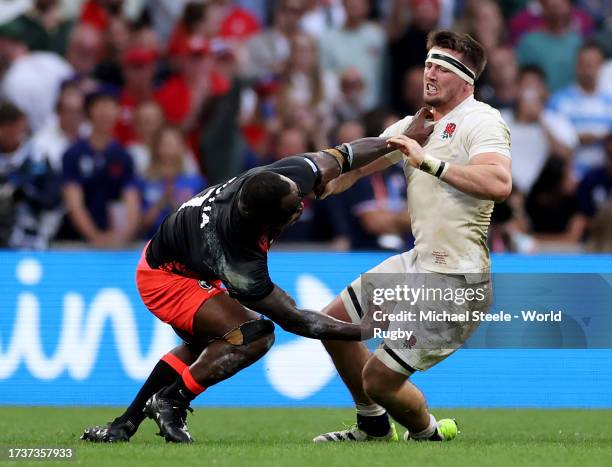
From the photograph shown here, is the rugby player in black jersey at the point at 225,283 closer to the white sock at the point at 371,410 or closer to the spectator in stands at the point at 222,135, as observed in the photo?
the white sock at the point at 371,410

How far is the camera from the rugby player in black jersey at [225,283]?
7598 mm

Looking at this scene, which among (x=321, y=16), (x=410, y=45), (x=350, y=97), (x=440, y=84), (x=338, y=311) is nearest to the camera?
(x=440, y=84)

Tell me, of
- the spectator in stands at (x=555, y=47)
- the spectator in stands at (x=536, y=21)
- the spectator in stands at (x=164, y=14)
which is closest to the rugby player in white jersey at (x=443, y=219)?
the spectator in stands at (x=555, y=47)

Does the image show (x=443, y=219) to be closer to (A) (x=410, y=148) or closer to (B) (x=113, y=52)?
(A) (x=410, y=148)

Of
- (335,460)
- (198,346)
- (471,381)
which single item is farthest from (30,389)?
(335,460)

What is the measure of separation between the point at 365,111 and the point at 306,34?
124cm

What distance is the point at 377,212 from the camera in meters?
12.6

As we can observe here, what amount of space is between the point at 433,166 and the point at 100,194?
6.37 m

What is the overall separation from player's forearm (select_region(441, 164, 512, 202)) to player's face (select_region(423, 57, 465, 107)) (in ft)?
2.30

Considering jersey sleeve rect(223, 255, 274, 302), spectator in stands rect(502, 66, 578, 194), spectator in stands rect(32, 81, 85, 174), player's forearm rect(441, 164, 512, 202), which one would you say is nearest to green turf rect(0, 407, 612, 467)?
jersey sleeve rect(223, 255, 274, 302)

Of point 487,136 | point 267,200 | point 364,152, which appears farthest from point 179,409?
point 487,136

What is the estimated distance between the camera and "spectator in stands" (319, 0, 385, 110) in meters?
15.1

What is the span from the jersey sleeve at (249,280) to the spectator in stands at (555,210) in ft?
21.1

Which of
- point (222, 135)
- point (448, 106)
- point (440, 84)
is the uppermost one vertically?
point (440, 84)
